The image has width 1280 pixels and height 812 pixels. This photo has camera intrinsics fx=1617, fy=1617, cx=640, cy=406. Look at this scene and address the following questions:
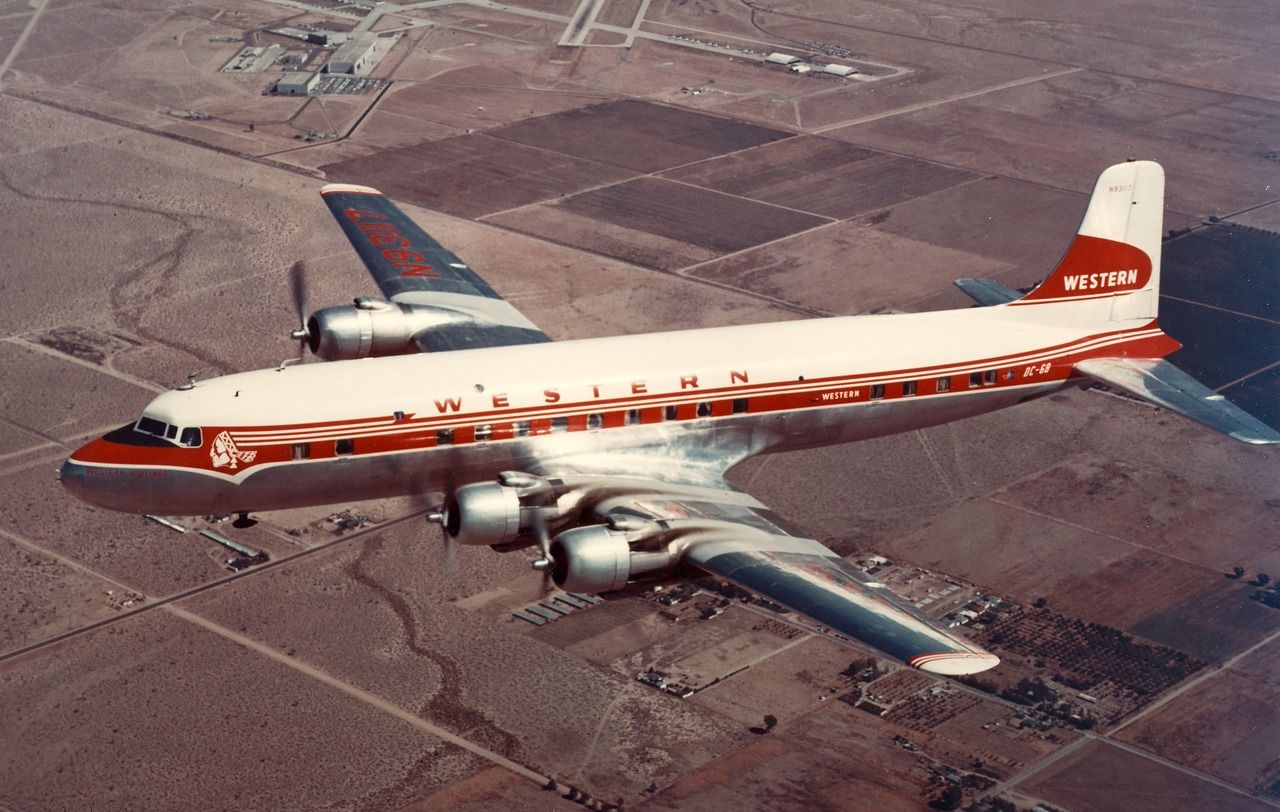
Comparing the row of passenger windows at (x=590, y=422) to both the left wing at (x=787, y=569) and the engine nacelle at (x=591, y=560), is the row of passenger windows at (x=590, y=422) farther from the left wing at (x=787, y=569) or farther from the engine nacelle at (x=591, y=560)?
the engine nacelle at (x=591, y=560)

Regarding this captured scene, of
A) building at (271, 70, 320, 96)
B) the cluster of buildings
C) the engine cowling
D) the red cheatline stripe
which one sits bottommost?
the engine cowling

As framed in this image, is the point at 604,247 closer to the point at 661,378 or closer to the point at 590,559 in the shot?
the point at 661,378

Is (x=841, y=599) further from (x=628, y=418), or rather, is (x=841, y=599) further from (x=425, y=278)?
(x=425, y=278)

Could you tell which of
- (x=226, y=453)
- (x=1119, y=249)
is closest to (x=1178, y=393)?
(x=1119, y=249)

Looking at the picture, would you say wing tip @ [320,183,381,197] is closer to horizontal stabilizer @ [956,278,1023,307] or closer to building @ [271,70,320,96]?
horizontal stabilizer @ [956,278,1023,307]

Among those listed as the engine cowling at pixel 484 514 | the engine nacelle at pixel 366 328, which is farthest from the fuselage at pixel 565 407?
the engine nacelle at pixel 366 328

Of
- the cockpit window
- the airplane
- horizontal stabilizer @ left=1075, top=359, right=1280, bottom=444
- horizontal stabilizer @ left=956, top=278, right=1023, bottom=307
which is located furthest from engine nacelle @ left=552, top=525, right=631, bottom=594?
horizontal stabilizer @ left=956, top=278, right=1023, bottom=307

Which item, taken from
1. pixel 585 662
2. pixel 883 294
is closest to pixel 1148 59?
pixel 883 294
